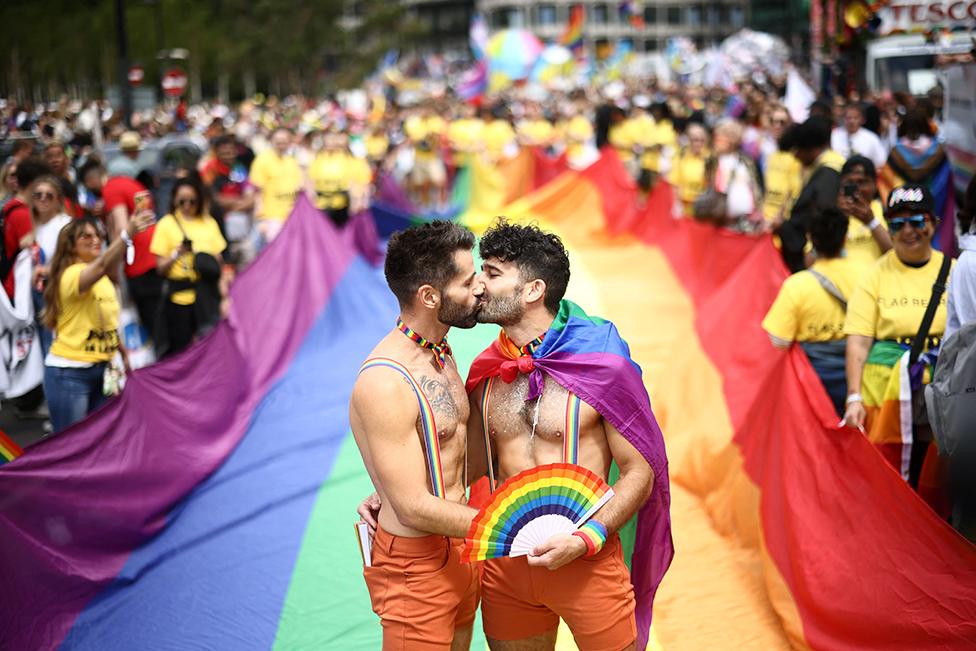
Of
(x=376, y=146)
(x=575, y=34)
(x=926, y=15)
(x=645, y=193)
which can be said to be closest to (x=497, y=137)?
(x=376, y=146)

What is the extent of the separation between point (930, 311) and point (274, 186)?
10.3 meters

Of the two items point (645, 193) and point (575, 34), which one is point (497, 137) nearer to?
point (645, 193)

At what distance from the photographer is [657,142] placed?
1828 centimetres

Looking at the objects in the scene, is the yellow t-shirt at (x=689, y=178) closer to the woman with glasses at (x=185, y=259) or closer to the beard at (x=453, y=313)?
the woman with glasses at (x=185, y=259)

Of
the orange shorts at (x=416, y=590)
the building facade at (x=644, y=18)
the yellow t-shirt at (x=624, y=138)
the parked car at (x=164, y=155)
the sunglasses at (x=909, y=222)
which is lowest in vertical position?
the building facade at (x=644, y=18)

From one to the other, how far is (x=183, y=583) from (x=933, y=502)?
13.0ft

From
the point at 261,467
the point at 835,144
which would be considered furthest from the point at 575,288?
the point at 261,467

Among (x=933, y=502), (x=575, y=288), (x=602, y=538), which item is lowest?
(x=575, y=288)

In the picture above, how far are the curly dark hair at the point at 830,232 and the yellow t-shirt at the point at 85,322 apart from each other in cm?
431

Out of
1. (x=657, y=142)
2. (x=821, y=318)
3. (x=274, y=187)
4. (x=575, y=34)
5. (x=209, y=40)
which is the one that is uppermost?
(x=821, y=318)

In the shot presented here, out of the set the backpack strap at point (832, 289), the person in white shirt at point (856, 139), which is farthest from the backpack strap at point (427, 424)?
the person in white shirt at point (856, 139)

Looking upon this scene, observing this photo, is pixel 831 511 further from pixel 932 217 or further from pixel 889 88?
pixel 889 88

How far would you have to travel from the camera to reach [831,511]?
5402 millimetres

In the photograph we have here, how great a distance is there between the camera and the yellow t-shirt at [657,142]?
Result: 58.7 ft
